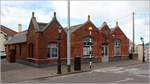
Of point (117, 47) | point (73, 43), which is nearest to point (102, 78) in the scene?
point (73, 43)

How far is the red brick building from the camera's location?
105 feet

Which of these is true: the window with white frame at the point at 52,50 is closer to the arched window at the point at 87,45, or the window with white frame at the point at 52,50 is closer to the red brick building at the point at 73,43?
the red brick building at the point at 73,43

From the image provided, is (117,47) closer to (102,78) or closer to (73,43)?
(73,43)

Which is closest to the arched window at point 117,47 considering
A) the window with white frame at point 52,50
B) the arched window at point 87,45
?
the arched window at point 87,45

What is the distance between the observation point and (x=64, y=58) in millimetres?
33625

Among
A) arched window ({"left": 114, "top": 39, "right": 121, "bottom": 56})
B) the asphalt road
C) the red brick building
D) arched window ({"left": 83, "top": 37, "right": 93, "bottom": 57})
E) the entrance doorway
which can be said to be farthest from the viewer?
arched window ({"left": 114, "top": 39, "right": 121, "bottom": 56})

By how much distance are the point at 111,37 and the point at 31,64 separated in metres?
11.7

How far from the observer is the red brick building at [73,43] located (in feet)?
105

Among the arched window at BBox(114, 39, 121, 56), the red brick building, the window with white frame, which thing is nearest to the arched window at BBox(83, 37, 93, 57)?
the red brick building

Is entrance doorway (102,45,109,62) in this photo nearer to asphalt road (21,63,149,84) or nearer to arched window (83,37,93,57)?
arched window (83,37,93,57)

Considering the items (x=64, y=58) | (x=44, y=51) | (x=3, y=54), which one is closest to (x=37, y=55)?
(x=44, y=51)

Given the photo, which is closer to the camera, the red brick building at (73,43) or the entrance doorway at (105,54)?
the red brick building at (73,43)

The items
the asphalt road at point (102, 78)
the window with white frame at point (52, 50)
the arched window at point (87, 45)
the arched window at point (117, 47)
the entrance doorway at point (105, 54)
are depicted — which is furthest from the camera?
the arched window at point (117, 47)

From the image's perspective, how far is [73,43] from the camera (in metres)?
34.3
